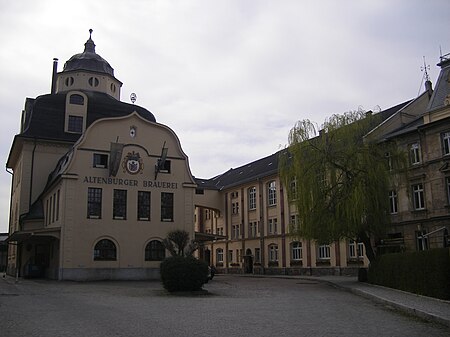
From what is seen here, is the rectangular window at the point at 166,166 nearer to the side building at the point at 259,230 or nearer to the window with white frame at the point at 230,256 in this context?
the side building at the point at 259,230

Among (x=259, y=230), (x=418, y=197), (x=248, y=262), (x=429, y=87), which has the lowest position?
(x=248, y=262)

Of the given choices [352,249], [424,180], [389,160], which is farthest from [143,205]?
[424,180]

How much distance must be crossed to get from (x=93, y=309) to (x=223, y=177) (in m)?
52.1

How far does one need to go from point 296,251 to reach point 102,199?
1979 cm

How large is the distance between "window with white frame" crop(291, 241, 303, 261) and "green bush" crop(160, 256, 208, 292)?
25.1m

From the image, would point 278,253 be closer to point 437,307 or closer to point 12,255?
point 12,255

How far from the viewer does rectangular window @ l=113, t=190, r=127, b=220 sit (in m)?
35.7

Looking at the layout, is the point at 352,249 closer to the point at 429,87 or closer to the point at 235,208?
the point at 429,87

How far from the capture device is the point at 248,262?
54500 mm

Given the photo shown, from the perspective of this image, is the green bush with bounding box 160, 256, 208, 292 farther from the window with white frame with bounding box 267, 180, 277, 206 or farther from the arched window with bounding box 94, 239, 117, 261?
the window with white frame with bounding box 267, 180, 277, 206

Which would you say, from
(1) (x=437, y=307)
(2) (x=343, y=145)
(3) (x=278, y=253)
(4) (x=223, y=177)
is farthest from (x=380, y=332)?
(4) (x=223, y=177)

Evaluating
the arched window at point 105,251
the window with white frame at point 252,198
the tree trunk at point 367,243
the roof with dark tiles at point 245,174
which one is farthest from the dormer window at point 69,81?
the tree trunk at point 367,243

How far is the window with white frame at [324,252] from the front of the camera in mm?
43116

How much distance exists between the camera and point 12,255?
47562 mm
